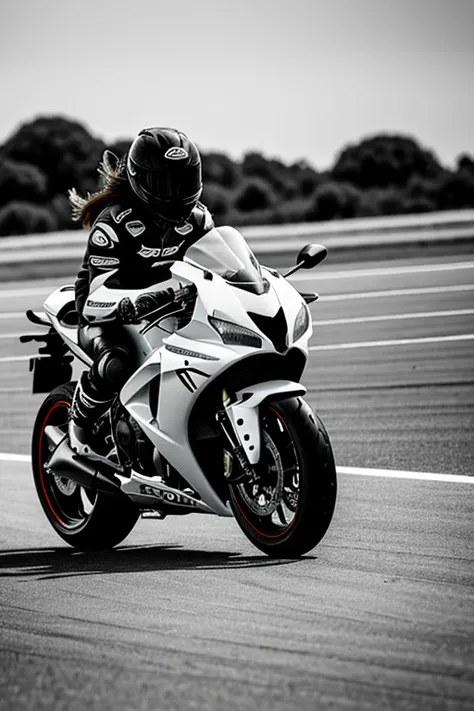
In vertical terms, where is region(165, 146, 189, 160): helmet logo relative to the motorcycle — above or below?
above

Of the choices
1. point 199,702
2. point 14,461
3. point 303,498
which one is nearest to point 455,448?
point 14,461

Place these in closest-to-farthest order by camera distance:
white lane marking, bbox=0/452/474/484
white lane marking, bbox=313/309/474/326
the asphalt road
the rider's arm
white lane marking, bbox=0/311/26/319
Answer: the asphalt road → the rider's arm → white lane marking, bbox=0/452/474/484 → white lane marking, bbox=313/309/474/326 → white lane marking, bbox=0/311/26/319

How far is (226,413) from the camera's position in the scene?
753cm

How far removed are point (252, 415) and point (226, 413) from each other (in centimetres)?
20

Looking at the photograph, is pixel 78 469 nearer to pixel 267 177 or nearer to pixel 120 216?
pixel 120 216

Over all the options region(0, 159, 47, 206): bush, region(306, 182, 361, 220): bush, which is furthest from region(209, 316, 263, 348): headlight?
region(0, 159, 47, 206): bush

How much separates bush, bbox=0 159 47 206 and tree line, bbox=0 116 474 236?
0.03 metres

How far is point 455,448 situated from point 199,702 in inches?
238

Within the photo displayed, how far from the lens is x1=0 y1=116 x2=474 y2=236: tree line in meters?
44.1

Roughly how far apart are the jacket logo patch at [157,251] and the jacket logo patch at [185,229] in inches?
2.9

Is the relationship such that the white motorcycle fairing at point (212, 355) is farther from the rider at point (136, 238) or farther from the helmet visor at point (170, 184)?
the helmet visor at point (170, 184)

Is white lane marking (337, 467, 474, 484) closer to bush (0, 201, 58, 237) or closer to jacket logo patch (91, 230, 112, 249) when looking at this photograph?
jacket logo patch (91, 230, 112, 249)

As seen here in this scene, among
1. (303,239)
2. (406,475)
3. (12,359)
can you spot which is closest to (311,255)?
(406,475)

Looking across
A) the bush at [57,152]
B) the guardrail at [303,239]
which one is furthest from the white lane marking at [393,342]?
the bush at [57,152]
